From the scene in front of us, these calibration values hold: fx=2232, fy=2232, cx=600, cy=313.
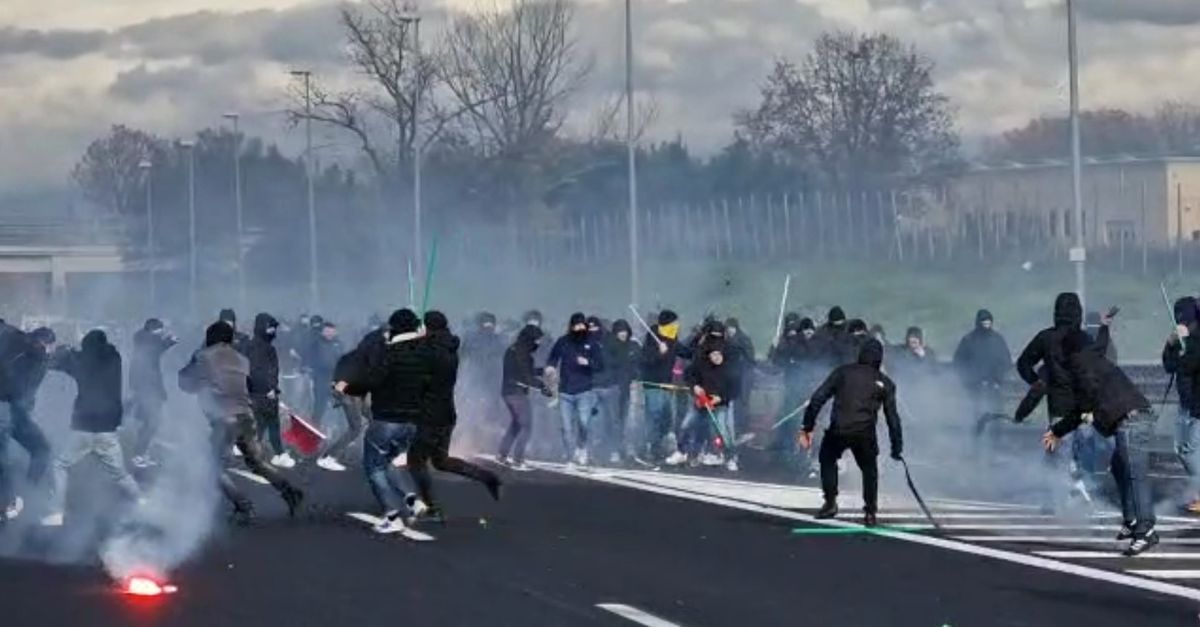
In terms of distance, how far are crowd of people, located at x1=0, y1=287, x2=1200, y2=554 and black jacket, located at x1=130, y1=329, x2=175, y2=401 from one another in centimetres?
2

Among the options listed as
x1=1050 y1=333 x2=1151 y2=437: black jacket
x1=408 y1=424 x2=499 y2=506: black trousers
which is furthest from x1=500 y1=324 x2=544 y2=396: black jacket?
x1=1050 y1=333 x2=1151 y2=437: black jacket

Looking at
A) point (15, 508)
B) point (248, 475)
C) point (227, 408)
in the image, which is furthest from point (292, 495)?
point (248, 475)

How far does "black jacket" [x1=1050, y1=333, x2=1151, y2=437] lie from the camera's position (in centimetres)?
1567

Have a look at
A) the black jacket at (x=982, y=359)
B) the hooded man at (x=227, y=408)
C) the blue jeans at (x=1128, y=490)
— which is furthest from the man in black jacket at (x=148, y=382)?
the blue jeans at (x=1128, y=490)

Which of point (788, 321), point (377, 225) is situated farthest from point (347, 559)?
point (377, 225)

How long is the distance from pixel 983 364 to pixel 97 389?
35.6ft

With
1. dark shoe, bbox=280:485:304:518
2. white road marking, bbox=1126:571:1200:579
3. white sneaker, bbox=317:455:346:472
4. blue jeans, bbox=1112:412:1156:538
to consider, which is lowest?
white sneaker, bbox=317:455:346:472

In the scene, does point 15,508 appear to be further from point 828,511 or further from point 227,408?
point 828,511

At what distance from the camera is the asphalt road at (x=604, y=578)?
1258cm

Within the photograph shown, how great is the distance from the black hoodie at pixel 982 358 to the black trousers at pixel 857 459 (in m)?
6.91

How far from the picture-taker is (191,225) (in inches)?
2581

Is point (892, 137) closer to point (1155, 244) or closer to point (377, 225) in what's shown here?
point (1155, 244)

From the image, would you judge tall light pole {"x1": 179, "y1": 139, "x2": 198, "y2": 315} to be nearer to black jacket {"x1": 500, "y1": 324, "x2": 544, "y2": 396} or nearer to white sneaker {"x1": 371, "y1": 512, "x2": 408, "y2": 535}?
black jacket {"x1": 500, "y1": 324, "x2": 544, "y2": 396}

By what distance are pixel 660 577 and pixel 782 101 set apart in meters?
36.5
